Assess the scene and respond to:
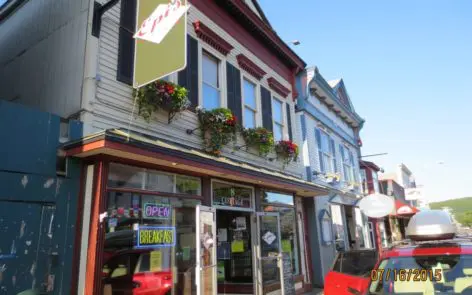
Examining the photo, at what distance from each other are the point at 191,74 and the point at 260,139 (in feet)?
9.53

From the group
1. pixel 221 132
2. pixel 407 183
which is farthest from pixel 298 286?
pixel 407 183

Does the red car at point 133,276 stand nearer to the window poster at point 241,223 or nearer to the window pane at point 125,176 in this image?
the window pane at point 125,176

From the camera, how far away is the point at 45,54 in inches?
301

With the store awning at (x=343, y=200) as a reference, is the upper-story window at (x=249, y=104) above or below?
above

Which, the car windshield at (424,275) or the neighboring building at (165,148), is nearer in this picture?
the car windshield at (424,275)

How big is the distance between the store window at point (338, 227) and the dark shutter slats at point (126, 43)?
1121cm

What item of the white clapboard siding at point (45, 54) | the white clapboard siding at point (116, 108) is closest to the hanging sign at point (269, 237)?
the white clapboard siding at point (116, 108)

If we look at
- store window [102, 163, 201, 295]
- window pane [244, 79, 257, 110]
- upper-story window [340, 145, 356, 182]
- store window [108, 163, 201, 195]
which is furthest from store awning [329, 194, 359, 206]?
store window [102, 163, 201, 295]

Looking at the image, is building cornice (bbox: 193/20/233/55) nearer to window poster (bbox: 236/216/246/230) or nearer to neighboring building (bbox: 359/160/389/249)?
window poster (bbox: 236/216/246/230)

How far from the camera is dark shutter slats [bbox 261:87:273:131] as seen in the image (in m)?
11.5

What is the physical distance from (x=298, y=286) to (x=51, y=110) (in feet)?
28.8

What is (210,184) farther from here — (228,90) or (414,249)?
(414,249)

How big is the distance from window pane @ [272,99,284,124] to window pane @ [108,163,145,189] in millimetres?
6641

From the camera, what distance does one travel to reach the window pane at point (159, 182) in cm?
673
